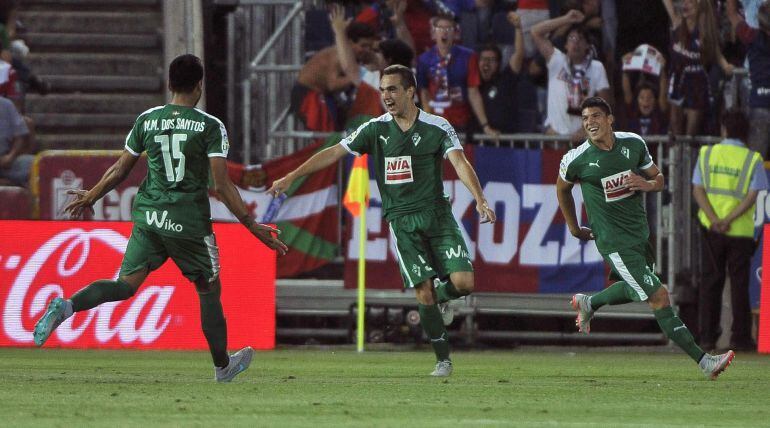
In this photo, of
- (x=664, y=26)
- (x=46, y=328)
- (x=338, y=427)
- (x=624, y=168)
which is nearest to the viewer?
(x=338, y=427)

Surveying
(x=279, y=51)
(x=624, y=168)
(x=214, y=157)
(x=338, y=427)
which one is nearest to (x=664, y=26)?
(x=279, y=51)

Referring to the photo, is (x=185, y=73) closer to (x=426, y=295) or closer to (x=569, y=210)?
(x=426, y=295)

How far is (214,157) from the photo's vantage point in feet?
34.3

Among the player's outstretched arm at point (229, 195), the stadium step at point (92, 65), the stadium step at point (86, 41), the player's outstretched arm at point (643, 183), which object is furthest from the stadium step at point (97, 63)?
the player's outstretched arm at point (229, 195)

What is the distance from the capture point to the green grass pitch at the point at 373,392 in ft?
27.3

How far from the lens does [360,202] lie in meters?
16.3

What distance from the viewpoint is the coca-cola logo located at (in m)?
16.4

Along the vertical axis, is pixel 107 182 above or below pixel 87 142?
below

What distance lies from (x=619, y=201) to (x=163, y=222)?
12.1ft

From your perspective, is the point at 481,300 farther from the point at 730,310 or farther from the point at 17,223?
the point at 17,223

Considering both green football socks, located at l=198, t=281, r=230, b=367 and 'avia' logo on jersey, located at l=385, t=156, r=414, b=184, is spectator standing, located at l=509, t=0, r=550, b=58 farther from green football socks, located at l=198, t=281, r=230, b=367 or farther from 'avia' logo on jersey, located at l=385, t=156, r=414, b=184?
green football socks, located at l=198, t=281, r=230, b=367

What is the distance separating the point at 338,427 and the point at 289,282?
31.7ft

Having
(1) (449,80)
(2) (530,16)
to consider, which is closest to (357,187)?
(1) (449,80)

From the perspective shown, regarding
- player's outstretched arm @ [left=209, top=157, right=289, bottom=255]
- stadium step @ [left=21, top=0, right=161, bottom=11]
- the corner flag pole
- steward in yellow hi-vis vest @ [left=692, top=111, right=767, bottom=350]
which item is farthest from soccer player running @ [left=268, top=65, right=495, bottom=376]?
stadium step @ [left=21, top=0, right=161, bottom=11]
